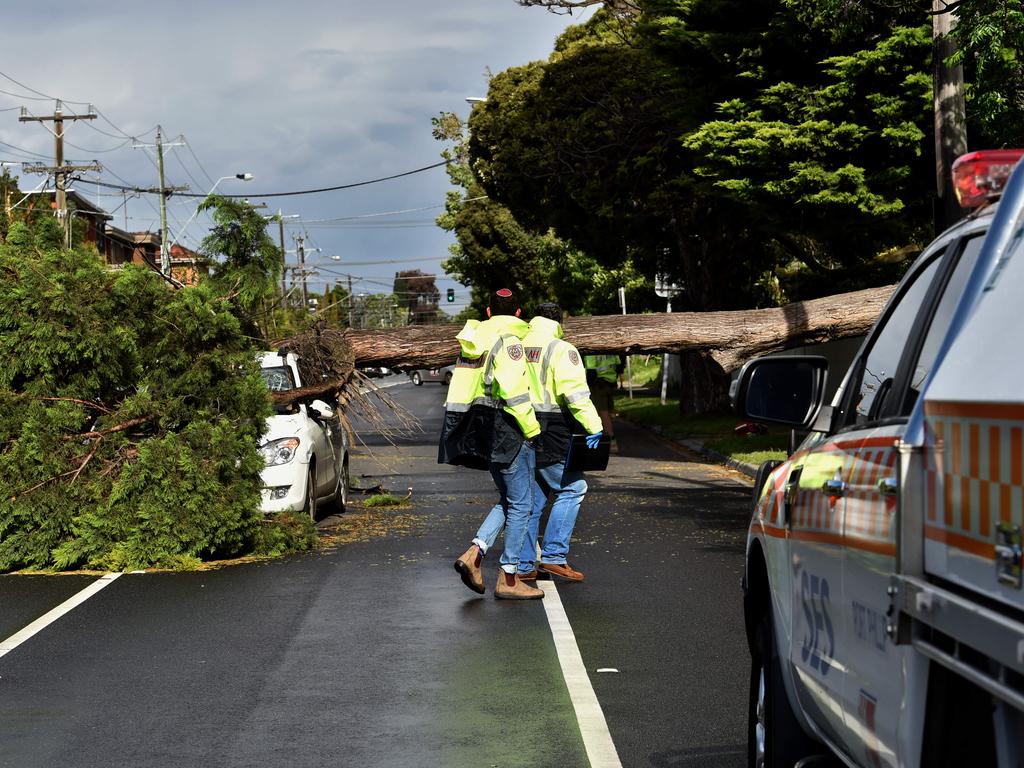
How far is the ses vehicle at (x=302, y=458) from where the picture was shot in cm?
1296

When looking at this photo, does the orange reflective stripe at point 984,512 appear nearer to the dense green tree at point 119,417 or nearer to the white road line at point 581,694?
the white road line at point 581,694

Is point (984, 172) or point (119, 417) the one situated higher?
point (984, 172)

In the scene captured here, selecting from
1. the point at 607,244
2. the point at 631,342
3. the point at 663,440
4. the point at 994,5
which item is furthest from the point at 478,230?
the point at 994,5

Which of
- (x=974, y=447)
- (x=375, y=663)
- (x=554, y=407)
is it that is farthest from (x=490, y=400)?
(x=974, y=447)

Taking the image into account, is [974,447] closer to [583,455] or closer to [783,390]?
[783,390]

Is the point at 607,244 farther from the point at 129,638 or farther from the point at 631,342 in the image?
Result: the point at 129,638

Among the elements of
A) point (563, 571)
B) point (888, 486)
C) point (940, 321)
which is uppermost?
point (940, 321)

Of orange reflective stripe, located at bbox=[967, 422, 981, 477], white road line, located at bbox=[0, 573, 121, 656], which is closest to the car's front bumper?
white road line, located at bbox=[0, 573, 121, 656]

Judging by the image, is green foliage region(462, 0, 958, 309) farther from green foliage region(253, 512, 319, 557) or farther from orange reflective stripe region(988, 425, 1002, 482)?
orange reflective stripe region(988, 425, 1002, 482)

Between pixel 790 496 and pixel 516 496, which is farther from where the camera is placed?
pixel 516 496

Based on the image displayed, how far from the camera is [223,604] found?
32.1ft

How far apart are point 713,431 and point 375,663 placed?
68.0 ft

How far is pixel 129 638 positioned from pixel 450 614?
78.2 inches

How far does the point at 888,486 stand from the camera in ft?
10.1
